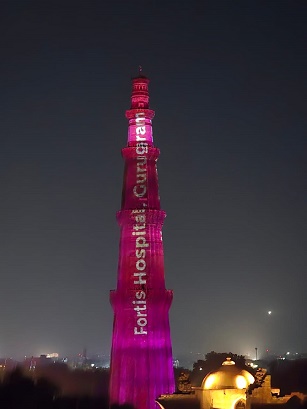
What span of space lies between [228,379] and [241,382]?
3.48ft

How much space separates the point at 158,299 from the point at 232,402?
53.6 feet

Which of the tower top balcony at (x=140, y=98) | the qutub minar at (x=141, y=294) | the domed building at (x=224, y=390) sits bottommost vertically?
the domed building at (x=224, y=390)

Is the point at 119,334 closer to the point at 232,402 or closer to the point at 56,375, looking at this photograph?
the point at 232,402

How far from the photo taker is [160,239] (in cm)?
7144

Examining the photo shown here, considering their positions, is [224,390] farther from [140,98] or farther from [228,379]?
[140,98]

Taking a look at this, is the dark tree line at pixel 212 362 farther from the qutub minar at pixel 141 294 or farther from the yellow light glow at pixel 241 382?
the yellow light glow at pixel 241 382

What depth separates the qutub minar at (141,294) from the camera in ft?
222

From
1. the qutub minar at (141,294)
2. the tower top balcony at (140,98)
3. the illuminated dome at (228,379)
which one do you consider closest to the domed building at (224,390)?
the illuminated dome at (228,379)

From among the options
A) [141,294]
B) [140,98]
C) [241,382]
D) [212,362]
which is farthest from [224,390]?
[212,362]

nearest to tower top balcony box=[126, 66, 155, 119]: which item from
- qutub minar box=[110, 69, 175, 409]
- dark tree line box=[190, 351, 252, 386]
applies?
qutub minar box=[110, 69, 175, 409]

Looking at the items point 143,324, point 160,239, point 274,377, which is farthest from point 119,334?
point 274,377

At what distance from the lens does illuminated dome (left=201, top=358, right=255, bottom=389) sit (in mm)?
55625

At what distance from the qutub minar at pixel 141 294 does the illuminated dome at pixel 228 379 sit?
38.1 ft

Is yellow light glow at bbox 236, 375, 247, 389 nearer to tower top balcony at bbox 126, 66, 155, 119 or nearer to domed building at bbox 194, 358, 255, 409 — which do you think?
domed building at bbox 194, 358, 255, 409
